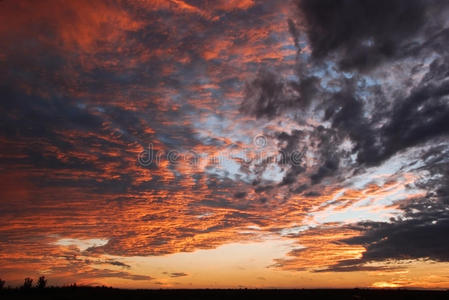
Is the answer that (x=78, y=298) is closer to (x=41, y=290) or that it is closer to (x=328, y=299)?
(x=41, y=290)

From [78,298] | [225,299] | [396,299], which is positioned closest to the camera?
[78,298]

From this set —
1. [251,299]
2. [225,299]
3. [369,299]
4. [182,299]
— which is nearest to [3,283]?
[182,299]

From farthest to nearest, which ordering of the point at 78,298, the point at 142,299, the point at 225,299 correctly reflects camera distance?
the point at 225,299
the point at 142,299
the point at 78,298

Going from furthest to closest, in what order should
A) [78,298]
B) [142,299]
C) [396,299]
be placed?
[396,299] < [142,299] < [78,298]

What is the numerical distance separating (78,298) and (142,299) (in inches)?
425

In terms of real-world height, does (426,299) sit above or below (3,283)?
below

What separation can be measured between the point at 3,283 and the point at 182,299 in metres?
39.6

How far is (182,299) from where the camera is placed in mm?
59281

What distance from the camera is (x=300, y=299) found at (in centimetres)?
6638

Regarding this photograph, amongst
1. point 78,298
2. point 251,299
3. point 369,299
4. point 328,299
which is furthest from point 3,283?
point 369,299

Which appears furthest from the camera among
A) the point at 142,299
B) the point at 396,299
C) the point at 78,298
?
the point at 396,299

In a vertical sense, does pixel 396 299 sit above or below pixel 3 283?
below

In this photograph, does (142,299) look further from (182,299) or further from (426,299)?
(426,299)

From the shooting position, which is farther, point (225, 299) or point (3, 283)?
point (3, 283)
